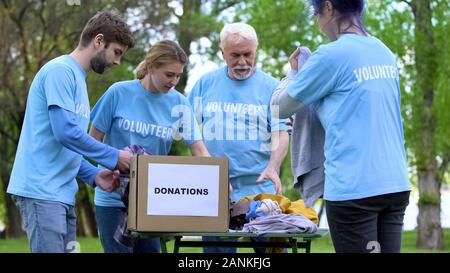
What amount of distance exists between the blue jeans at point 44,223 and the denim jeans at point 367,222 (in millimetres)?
1388

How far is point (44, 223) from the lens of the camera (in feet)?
13.9

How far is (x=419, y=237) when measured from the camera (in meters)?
23.9

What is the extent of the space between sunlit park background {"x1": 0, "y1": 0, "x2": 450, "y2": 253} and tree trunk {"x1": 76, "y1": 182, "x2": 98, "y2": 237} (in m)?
4.11

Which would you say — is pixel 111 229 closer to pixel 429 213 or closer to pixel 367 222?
pixel 367 222

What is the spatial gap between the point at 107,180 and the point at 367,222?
173 centimetres

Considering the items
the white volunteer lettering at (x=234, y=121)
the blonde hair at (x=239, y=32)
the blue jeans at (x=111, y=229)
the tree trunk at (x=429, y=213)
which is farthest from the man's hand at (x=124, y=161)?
the tree trunk at (x=429, y=213)

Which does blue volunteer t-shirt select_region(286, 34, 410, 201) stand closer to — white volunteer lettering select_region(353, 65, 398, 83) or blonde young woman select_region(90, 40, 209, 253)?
white volunteer lettering select_region(353, 65, 398, 83)

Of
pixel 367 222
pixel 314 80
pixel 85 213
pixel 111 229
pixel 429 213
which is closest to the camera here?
pixel 367 222

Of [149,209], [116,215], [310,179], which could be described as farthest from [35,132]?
[310,179]

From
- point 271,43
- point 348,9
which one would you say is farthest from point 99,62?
point 271,43

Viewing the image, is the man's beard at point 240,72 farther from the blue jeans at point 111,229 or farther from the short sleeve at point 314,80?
the short sleeve at point 314,80

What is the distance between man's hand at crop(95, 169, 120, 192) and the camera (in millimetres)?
4809
